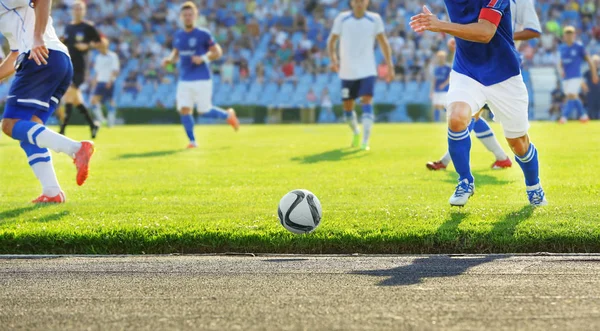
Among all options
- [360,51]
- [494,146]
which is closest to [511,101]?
[494,146]

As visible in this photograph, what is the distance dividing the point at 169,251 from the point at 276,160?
6800 millimetres

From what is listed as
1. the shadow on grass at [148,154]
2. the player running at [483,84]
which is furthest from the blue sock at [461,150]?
the shadow on grass at [148,154]

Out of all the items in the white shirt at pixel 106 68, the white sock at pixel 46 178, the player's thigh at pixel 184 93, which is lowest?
the white shirt at pixel 106 68

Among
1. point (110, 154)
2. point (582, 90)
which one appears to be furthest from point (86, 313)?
point (582, 90)

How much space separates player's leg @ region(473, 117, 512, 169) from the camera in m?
11.1

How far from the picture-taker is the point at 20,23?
797 centimetres

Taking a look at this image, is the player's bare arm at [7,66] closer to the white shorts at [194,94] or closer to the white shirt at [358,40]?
the white shirt at [358,40]

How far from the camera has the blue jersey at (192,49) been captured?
16.6 meters

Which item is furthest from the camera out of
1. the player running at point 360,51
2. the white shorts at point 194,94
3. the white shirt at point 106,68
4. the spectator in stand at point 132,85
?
the spectator in stand at point 132,85

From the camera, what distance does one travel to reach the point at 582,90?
31.0m

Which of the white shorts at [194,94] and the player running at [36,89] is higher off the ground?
the player running at [36,89]

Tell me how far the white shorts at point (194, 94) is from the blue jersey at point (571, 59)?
11569 millimetres

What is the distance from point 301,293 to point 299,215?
1.72 metres

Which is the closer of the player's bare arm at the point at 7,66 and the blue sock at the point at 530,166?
the blue sock at the point at 530,166
